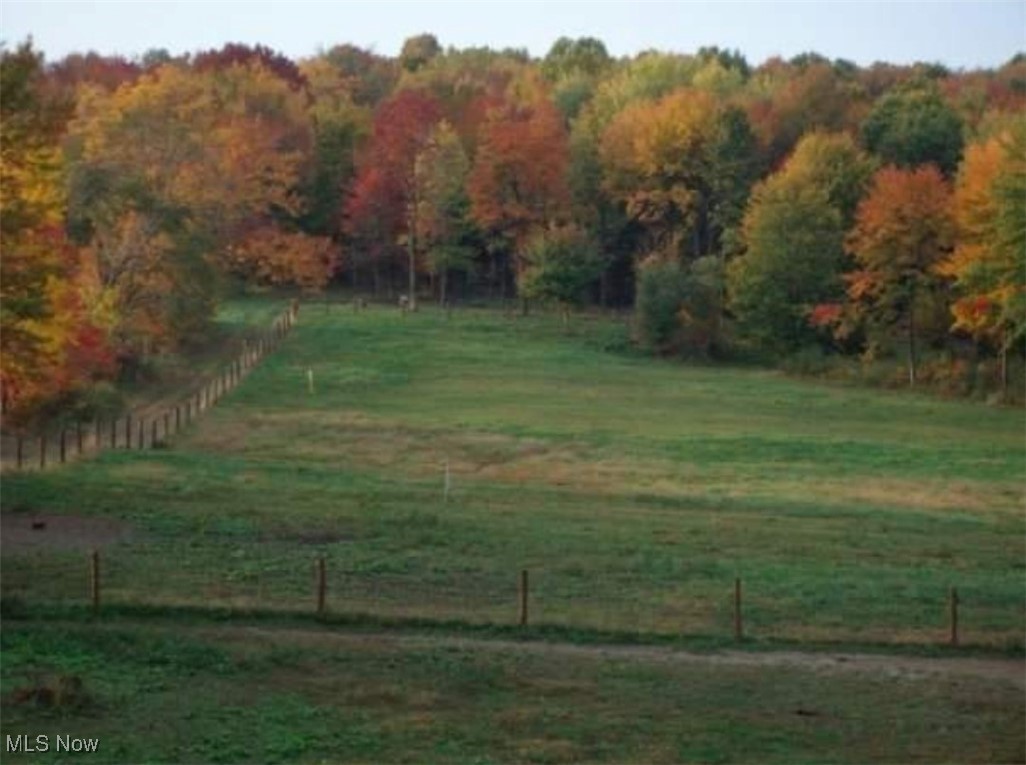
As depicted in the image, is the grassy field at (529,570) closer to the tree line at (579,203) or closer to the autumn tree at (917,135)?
the tree line at (579,203)

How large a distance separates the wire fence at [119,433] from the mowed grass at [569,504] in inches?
37.5

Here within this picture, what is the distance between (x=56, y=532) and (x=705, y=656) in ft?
42.6

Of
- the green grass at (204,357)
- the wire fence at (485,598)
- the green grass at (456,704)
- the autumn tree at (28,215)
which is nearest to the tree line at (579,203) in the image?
the green grass at (204,357)

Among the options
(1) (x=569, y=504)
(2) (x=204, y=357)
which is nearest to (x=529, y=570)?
(1) (x=569, y=504)

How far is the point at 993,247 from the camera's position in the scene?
68062 millimetres

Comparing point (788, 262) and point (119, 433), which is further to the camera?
point (788, 262)

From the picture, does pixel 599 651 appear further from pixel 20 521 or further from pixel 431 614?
pixel 20 521

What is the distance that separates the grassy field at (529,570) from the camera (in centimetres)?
1809

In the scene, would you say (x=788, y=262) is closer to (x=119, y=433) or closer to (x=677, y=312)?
(x=677, y=312)

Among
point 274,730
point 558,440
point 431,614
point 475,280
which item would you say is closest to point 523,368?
point 558,440

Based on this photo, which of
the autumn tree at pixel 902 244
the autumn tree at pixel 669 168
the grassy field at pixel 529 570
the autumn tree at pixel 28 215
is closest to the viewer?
the grassy field at pixel 529 570

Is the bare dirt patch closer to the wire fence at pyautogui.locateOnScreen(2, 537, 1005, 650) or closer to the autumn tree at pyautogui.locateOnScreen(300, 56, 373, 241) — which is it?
the wire fence at pyautogui.locateOnScreen(2, 537, 1005, 650)

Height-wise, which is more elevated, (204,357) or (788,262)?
(788,262)

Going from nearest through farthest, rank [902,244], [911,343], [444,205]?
1. [911,343]
2. [902,244]
3. [444,205]
